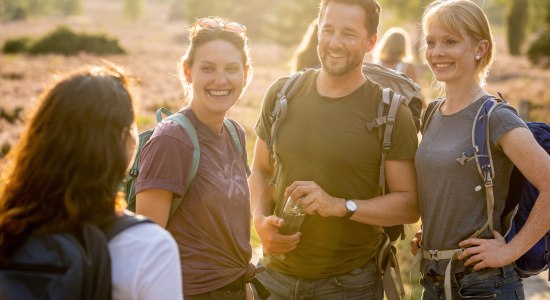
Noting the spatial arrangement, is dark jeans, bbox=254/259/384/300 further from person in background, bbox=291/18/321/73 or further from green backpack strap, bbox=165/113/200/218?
person in background, bbox=291/18/321/73

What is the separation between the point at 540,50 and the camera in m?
30.1

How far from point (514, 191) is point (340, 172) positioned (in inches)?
35.7

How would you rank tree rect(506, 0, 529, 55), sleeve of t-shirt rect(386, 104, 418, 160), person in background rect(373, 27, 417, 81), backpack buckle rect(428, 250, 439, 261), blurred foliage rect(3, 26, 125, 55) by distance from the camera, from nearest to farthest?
backpack buckle rect(428, 250, 439, 261), sleeve of t-shirt rect(386, 104, 418, 160), person in background rect(373, 27, 417, 81), blurred foliage rect(3, 26, 125, 55), tree rect(506, 0, 529, 55)

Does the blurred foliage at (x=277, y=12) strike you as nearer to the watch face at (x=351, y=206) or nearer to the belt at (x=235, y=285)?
the watch face at (x=351, y=206)

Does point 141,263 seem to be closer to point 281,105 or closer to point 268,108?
point 281,105

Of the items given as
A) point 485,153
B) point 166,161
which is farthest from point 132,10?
point 485,153

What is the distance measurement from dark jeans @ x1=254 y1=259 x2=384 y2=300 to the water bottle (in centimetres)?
29

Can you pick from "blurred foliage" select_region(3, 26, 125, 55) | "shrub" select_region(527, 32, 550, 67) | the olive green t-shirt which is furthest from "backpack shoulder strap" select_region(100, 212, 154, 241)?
"blurred foliage" select_region(3, 26, 125, 55)

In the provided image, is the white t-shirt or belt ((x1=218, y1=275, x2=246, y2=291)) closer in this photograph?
the white t-shirt

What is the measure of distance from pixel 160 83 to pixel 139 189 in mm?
22116

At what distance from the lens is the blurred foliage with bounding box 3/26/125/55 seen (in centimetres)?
3872

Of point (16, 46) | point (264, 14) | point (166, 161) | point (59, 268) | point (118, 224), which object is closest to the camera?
point (59, 268)

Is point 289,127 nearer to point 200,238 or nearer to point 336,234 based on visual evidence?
point 336,234

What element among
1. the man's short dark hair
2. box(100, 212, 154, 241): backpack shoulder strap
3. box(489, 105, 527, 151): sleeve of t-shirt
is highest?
the man's short dark hair
